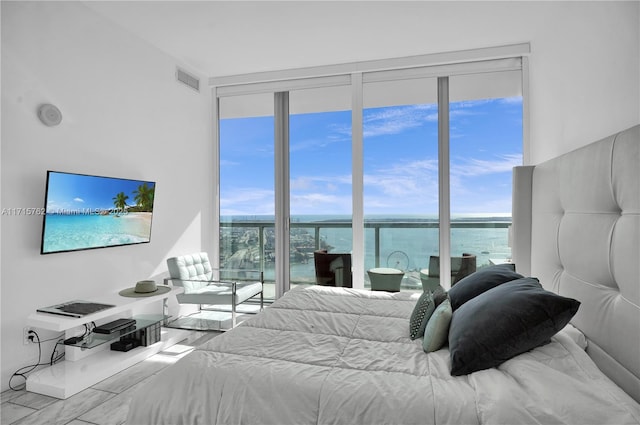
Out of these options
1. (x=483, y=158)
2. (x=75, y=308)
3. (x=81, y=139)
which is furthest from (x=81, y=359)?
(x=483, y=158)

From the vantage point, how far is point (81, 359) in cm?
287

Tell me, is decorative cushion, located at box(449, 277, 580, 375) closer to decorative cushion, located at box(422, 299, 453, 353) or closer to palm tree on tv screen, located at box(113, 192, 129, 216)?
decorative cushion, located at box(422, 299, 453, 353)

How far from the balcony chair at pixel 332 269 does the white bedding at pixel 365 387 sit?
101 inches

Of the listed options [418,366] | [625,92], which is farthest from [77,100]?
[625,92]

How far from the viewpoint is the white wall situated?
2561 millimetres

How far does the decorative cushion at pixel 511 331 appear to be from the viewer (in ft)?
4.55

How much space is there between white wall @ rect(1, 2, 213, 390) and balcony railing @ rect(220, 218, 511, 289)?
708mm

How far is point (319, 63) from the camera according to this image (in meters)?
4.34

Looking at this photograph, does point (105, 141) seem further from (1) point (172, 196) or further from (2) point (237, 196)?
(2) point (237, 196)

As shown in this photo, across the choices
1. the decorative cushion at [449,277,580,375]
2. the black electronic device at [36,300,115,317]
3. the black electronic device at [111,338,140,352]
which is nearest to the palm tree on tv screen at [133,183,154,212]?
the black electronic device at [36,300,115,317]

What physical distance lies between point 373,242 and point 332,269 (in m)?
0.62

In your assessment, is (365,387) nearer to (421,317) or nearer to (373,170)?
(421,317)

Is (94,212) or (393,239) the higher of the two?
(94,212)

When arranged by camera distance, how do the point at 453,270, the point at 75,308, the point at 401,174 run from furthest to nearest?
1. the point at 401,174
2. the point at 453,270
3. the point at 75,308
